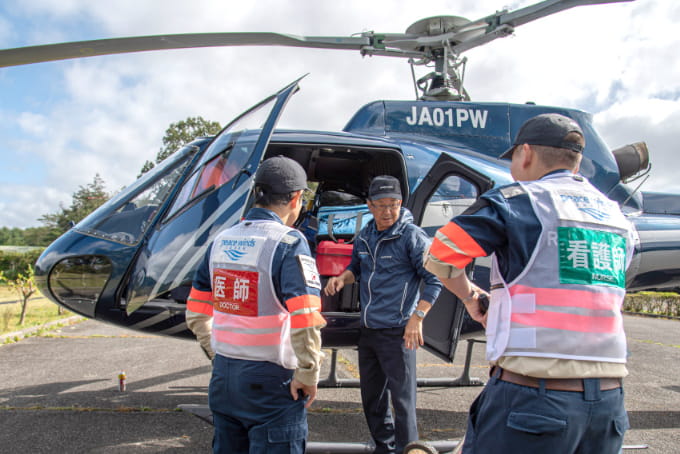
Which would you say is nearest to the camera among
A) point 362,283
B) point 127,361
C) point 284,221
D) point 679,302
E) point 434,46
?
point 284,221

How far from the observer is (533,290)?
1.41 meters

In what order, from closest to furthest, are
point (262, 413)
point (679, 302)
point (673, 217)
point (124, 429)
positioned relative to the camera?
point (262, 413) → point (124, 429) → point (673, 217) → point (679, 302)

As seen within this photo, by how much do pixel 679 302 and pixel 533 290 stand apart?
18.0m

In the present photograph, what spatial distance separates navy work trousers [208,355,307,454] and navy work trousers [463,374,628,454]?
0.73 m

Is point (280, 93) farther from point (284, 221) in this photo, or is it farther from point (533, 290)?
point (533, 290)

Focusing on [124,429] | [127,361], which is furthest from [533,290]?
[127,361]

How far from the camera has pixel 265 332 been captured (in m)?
1.85

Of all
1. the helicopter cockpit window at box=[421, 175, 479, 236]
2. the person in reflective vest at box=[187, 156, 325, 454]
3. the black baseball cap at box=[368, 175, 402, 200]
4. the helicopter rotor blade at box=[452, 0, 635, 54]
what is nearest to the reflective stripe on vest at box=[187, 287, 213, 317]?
the person in reflective vest at box=[187, 156, 325, 454]

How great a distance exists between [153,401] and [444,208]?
331 cm

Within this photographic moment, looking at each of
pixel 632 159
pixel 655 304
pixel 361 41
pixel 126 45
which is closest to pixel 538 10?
pixel 361 41

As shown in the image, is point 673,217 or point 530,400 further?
point 673,217

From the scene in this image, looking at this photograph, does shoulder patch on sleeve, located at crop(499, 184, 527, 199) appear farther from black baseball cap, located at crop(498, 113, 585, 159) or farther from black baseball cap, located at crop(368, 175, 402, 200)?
black baseball cap, located at crop(368, 175, 402, 200)

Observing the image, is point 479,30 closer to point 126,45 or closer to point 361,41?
point 361,41

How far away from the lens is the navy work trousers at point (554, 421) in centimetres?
131
